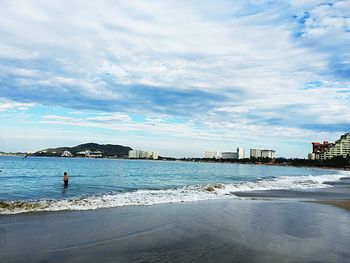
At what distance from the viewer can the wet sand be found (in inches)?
339

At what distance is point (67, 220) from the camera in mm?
13250

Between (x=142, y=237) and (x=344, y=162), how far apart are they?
183 m

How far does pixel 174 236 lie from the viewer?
1091cm

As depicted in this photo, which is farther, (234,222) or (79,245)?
(234,222)

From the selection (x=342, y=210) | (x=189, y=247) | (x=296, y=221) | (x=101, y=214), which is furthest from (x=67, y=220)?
(x=342, y=210)

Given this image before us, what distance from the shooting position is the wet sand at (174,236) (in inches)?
339

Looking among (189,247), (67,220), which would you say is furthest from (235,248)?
(67,220)

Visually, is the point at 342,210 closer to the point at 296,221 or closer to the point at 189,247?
the point at 296,221

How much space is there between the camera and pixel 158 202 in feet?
64.2

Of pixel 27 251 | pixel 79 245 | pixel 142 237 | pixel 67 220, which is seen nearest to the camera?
pixel 27 251

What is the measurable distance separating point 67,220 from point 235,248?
6.90 metres

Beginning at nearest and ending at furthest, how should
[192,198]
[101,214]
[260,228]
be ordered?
1. [260,228]
2. [101,214]
3. [192,198]

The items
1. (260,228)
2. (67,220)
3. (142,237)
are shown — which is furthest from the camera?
(67,220)

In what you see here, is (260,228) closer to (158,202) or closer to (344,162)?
(158,202)
